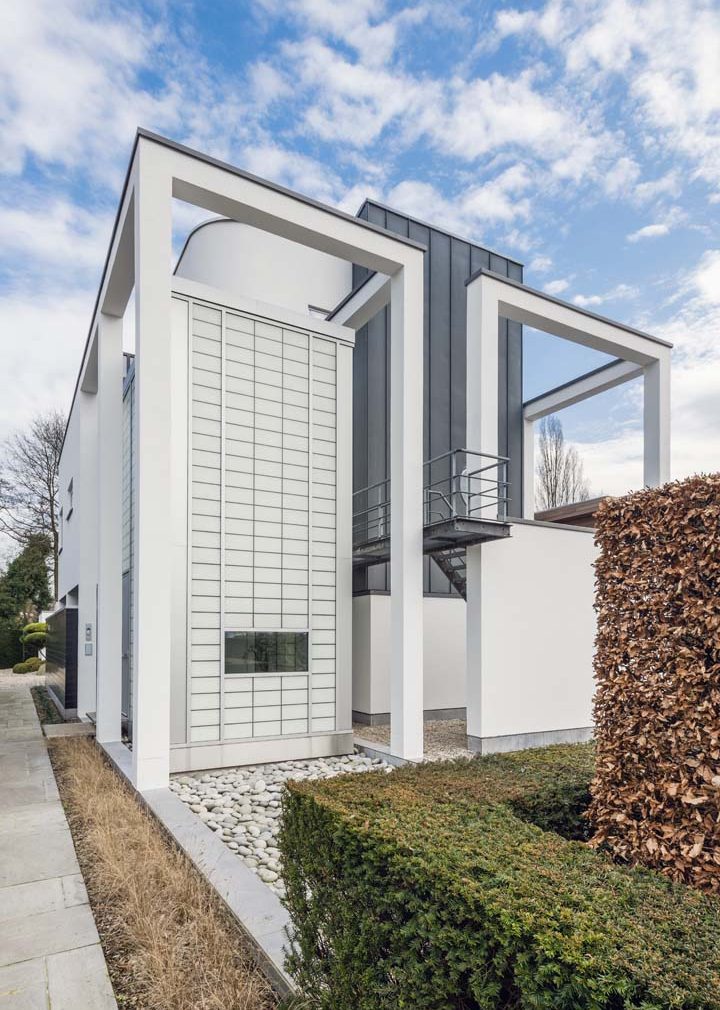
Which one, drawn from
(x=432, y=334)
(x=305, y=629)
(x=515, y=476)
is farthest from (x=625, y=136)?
(x=305, y=629)

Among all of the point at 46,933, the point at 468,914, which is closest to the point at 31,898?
the point at 46,933

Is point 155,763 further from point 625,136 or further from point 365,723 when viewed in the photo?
point 625,136

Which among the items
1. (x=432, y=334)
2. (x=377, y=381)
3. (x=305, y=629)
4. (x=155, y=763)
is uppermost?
(x=432, y=334)

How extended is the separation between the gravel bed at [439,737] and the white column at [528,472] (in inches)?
211

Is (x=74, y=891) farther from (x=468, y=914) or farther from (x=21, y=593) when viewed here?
Answer: (x=21, y=593)

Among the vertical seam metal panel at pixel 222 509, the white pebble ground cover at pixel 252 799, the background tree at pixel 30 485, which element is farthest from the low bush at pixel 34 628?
the white pebble ground cover at pixel 252 799

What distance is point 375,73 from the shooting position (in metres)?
8.92

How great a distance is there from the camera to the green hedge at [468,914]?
1.71 meters

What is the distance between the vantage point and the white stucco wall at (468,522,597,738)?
868 centimetres

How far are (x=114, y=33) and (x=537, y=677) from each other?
10.6 metres

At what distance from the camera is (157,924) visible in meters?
3.57

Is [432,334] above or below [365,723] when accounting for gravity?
above

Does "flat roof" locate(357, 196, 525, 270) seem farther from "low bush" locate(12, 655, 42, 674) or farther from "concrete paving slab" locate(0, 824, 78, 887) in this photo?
"low bush" locate(12, 655, 42, 674)

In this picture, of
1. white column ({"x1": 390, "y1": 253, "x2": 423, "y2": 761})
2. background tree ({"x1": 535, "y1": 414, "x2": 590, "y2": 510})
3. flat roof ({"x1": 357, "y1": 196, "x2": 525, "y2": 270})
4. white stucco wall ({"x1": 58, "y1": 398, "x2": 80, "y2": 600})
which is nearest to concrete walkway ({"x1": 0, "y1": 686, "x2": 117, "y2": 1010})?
white column ({"x1": 390, "y1": 253, "x2": 423, "y2": 761})
